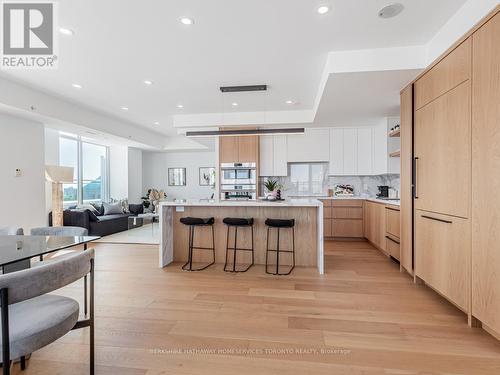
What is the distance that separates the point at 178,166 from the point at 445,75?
8.66 metres

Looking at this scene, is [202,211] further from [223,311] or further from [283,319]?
[283,319]

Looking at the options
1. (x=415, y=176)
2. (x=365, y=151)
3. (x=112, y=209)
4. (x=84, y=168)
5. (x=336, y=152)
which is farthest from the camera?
(x=84, y=168)

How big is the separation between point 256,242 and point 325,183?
9.85 feet

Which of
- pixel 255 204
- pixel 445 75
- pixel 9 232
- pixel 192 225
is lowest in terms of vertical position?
pixel 192 225

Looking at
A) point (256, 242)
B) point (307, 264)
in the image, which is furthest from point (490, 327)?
point (256, 242)

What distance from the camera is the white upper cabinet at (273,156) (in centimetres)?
619

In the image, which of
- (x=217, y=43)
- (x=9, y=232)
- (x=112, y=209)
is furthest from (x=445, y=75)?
(x=112, y=209)

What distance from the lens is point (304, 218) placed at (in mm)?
3895

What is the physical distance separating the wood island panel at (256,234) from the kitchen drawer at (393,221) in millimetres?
1167

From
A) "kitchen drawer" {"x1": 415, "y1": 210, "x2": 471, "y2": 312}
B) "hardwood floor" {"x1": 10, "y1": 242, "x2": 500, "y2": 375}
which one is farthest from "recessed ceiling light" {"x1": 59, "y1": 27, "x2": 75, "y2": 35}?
"kitchen drawer" {"x1": 415, "y1": 210, "x2": 471, "y2": 312}

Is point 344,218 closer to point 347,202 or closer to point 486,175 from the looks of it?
point 347,202

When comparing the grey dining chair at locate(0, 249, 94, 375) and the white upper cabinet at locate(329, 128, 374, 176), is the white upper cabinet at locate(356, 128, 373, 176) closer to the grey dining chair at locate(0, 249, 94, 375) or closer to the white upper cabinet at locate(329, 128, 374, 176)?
the white upper cabinet at locate(329, 128, 374, 176)

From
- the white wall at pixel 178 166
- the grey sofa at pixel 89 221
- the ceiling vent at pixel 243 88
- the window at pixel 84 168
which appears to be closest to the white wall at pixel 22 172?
the grey sofa at pixel 89 221

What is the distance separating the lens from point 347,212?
5.52 meters
